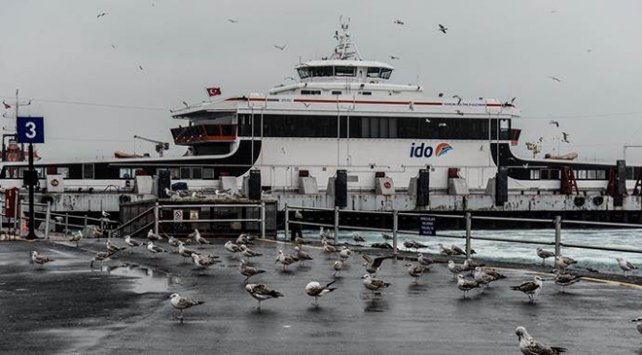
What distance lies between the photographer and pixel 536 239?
59438 mm

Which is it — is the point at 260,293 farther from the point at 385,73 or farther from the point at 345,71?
the point at 385,73

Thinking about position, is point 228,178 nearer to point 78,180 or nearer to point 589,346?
point 78,180

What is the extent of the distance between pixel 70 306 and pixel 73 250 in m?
13.0

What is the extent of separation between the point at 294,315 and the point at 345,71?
59.3 meters

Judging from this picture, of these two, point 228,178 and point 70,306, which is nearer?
point 70,306

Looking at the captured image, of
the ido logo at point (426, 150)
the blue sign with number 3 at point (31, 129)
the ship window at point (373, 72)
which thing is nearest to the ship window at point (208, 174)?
the ido logo at point (426, 150)

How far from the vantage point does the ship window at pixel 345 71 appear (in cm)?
7325

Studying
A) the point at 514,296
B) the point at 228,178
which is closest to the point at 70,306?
the point at 514,296

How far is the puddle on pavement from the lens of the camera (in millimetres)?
18469

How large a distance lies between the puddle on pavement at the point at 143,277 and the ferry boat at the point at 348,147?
131 ft

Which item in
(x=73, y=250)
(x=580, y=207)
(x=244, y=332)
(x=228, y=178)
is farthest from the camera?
(x=580, y=207)

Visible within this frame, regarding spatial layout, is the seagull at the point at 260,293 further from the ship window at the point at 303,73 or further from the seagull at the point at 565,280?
the ship window at the point at 303,73

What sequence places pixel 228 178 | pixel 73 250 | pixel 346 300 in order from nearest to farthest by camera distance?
pixel 346 300
pixel 73 250
pixel 228 178

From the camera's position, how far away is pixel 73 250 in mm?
28641
